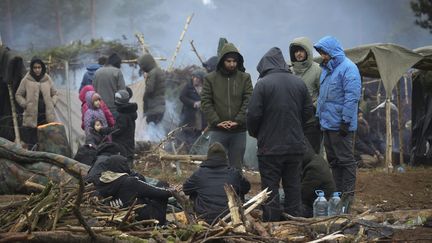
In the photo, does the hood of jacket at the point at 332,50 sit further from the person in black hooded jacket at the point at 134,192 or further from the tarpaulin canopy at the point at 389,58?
the tarpaulin canopy at the point at 389,58

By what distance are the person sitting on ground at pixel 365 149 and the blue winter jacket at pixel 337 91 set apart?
6720 millimetres

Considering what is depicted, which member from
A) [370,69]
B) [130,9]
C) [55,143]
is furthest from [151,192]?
[130,9]

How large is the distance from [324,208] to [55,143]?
5.52 meters

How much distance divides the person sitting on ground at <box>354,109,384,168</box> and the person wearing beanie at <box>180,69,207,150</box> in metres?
3.15

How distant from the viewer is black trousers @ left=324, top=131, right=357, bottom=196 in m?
9.53

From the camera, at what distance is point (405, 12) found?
44312mm

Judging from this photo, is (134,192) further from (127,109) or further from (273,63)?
(127,109)

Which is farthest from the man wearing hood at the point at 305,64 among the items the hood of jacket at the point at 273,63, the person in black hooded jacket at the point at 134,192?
the person in black hooded jacket at the point at 134,192

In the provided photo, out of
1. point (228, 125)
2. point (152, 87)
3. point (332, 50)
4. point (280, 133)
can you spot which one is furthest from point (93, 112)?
point (280, 133)

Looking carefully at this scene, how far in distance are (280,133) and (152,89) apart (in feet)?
23.0

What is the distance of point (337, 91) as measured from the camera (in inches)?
381

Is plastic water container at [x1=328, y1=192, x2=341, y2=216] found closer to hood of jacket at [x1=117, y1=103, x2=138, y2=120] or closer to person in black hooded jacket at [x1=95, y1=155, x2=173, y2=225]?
person in black hooded jacket at [x1=95, y1=155, x2=173, y2=225]

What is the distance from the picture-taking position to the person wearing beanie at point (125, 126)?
39.7 ft

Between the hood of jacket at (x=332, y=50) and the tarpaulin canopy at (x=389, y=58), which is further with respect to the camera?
the tarpaulin canopy at (x=389, y=58)
